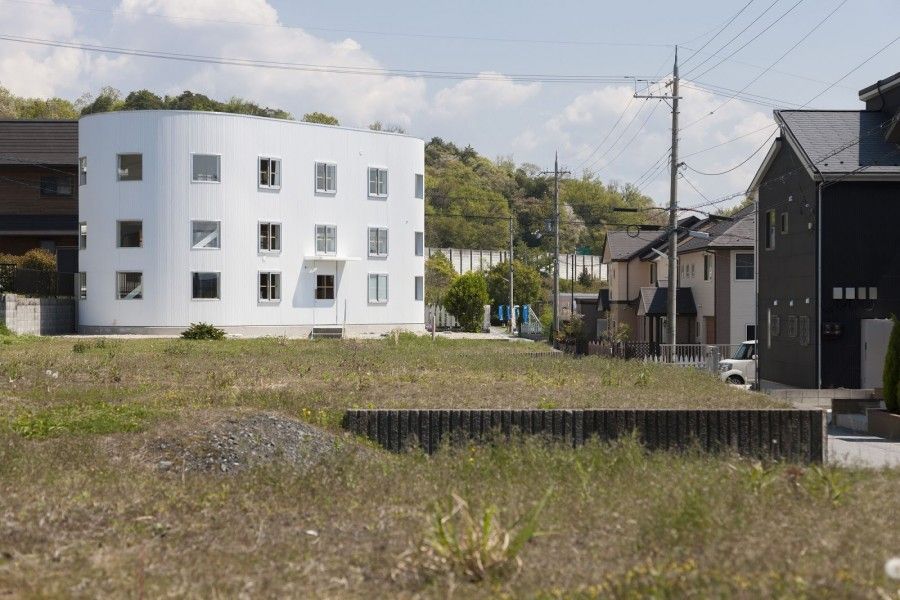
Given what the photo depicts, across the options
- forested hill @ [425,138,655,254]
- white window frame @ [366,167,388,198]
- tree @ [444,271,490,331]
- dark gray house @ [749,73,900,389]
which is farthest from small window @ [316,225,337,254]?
forested hill @ [425,138,655,254]

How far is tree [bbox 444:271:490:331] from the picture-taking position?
70.1 m

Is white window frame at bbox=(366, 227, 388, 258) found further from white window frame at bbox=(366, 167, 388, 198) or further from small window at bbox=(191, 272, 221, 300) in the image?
small window at bbox=(191, 272, 221, 300)

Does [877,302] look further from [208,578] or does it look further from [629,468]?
[208,578]

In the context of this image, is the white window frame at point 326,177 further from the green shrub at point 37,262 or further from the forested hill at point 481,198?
the forested hill at point 481,198

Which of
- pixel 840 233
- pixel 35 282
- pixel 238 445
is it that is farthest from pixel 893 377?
pixel 35 282

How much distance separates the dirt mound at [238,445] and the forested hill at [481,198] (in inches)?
3231

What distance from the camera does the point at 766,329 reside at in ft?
111

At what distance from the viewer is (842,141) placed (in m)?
29.9

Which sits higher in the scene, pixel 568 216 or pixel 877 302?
pixel 568 216

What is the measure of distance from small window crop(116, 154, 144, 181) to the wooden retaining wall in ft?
129

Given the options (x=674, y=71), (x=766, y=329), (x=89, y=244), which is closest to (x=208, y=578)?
(x=766, y=329)

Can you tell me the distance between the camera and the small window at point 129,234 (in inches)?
2041

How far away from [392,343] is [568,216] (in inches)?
3012

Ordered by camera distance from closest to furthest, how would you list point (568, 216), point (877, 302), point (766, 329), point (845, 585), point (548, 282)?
point (845, 585), point (877, 302), point (766, 329), point (548, 282), point (568, 216)
